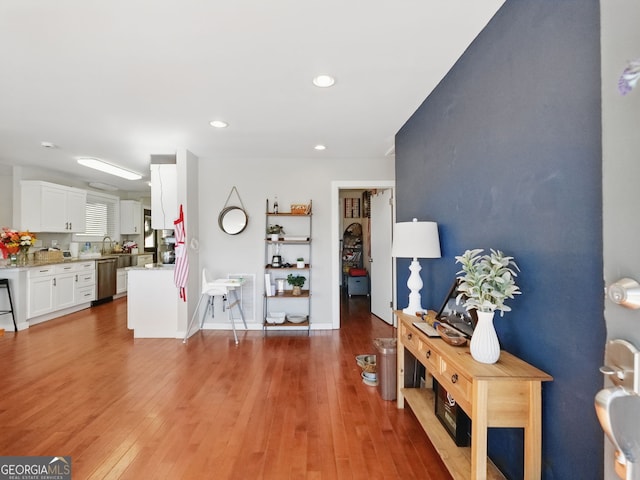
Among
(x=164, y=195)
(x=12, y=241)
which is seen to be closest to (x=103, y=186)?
(x=12, y=241)

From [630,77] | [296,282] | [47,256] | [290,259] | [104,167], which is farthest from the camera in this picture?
[47,256]

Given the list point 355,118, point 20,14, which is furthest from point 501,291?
point 20,14

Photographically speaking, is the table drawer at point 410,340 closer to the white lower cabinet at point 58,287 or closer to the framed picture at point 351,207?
the framed picture at point 351,207

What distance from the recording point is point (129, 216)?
7.41 meters

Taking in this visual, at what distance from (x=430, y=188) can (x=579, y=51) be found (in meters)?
1.43

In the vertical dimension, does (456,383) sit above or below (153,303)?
above

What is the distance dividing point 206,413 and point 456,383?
5.89 feet

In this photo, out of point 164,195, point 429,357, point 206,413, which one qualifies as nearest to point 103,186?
point 164,195

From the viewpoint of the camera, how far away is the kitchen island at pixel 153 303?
4.07 m

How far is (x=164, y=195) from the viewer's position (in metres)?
4.17

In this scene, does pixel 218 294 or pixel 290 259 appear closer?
pixel 218 294

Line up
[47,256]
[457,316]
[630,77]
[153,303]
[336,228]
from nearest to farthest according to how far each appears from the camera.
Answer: [630,77]
[457,316]
[153,303]
[336,228]
[47,256]

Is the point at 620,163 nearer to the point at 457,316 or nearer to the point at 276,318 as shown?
the point at 457,316

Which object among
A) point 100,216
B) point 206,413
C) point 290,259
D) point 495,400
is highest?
point 100,216
